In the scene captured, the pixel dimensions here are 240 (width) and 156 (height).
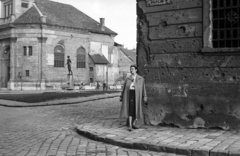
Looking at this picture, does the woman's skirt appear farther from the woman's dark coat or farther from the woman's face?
the woman's face

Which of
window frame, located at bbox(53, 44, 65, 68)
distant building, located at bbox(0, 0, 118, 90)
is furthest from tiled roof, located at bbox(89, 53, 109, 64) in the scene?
window frame, located at bbox(53, 44, 65, 68)

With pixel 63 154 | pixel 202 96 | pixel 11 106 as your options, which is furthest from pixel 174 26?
pixel 11 106

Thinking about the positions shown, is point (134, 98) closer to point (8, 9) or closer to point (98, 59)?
point (98, 59)

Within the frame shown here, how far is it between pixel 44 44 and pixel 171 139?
40.6 metres

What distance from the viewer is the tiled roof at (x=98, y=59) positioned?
51.8m

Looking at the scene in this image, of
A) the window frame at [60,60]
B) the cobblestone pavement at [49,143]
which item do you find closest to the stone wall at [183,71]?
the cobblestone pavement at [49,143]

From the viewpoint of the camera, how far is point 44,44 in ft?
148

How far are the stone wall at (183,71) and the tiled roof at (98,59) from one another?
140 ft

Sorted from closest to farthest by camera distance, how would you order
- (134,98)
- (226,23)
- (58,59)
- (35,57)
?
1. (226,23)
2. (134,98)
3. (35,57)
4. (58,59)

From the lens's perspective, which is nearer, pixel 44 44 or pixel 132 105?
pixel 132 105

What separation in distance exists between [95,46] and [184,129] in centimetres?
4574

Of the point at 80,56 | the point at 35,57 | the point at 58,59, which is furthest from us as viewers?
the point at 80,56

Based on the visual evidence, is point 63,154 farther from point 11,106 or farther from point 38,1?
point 38,1

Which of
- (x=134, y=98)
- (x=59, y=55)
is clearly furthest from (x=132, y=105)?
(x=59, y=55)
